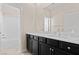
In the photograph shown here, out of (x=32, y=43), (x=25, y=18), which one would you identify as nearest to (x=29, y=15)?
(x=25, y=18)

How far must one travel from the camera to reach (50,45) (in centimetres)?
241

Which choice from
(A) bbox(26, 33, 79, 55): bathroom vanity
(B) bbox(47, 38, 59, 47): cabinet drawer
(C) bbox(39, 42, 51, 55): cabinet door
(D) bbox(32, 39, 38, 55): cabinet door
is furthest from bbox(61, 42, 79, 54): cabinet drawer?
(D) bbox(32, 39, 38, 55): cabinet door

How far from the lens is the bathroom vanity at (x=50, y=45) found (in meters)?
1.77

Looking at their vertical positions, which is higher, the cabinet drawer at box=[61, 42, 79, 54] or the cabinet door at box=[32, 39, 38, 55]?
the cabinet drawer at box=[61, 42, 79, 54]

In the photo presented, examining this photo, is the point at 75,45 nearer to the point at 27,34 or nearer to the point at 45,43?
the point at 45,43

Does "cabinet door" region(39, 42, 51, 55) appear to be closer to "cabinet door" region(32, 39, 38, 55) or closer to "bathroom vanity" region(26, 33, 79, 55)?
"bathroom vanity" region(26, 33, 79, 55)

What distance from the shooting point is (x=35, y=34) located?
10.5 feet

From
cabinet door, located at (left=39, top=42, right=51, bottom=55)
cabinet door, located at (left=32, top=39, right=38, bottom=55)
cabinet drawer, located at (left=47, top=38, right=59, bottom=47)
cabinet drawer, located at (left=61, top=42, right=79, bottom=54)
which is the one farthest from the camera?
cabinet door, located at (left=32, top=39, right=38, bottom=55)

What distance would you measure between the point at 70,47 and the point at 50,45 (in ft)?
2.17

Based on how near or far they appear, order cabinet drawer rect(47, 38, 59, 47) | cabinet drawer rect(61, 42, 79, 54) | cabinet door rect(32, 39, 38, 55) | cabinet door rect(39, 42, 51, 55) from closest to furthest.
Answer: cabinet drawer rect(61, 42, 79, 54) → cabinet drawer rect(47, 38, 59, 47) → cabinet door rect(39, 42, 51, 55) → cabinet door rect(32, 39, 38, 55)

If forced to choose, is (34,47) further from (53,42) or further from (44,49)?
(53,42)

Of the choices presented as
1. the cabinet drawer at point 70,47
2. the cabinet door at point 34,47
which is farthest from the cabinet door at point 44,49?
the cabinet drawer at point 70,47

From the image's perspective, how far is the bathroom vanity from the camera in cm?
177

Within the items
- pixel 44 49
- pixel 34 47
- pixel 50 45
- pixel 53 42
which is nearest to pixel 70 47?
pixel 53 42
